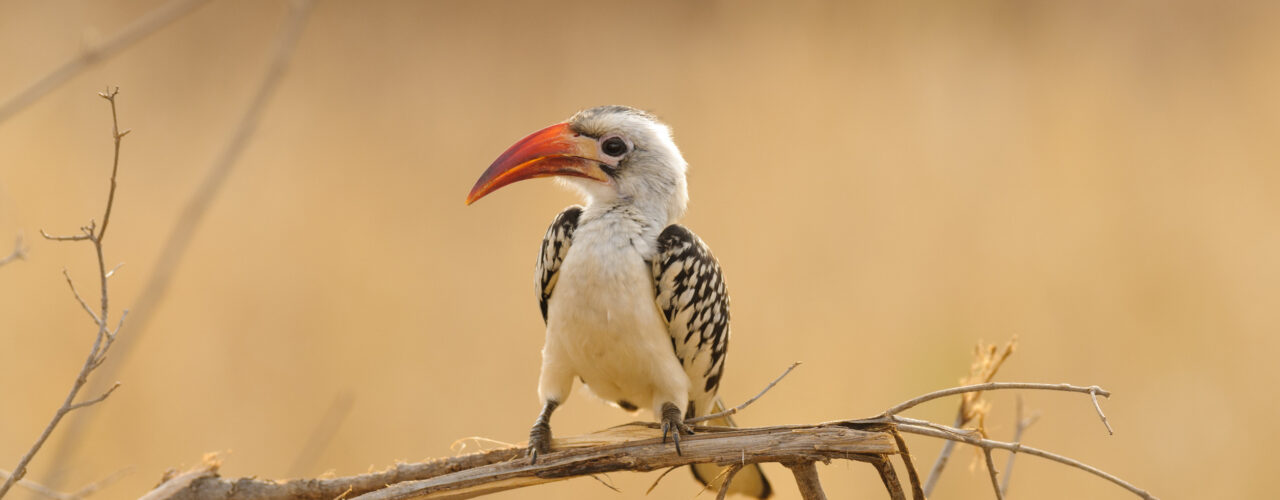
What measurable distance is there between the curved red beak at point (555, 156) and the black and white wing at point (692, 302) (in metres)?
Answer: 0.23

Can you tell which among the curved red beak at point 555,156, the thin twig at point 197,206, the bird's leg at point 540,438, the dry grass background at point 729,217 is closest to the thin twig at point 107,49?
the thin twig at point 197,206

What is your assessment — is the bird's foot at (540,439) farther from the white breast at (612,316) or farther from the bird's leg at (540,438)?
the white breast at (612,316)

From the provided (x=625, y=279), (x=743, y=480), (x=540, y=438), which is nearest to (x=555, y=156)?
(x=625, y=279)

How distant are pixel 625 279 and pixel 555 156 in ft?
Result: 1.14

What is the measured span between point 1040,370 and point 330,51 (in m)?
3.34

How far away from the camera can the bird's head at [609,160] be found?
214 cm

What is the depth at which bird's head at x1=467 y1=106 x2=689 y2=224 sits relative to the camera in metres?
2.14

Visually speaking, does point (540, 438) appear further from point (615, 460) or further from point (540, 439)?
point (615, 460)

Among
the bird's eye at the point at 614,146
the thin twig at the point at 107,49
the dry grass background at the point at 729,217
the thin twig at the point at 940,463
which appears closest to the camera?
the thin twig at the point at 107,49

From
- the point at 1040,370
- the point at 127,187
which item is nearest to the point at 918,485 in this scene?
the point at 1040,370

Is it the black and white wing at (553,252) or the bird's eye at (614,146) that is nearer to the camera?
the black and white wing at (553,252)

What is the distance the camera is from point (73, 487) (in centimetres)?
306

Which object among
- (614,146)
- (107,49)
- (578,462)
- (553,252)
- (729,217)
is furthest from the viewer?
(729,217)

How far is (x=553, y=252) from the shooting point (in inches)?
81.9
